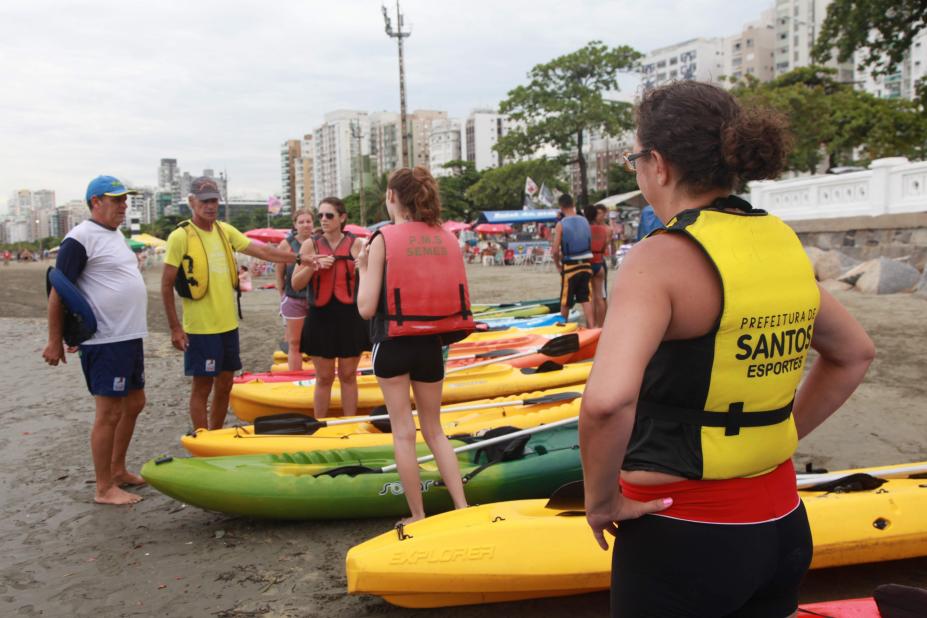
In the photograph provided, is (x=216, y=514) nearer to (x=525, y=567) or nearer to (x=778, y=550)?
(x=525, y=567)

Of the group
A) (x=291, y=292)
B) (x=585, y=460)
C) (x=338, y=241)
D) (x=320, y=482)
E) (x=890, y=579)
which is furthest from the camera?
(x=291, y=292)

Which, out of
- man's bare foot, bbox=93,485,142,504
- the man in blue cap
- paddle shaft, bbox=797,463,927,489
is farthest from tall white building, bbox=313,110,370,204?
paddle shaft, bbox=797,463,927,489

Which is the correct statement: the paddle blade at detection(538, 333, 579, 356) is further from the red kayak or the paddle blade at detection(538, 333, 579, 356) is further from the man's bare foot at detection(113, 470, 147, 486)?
the red kayak

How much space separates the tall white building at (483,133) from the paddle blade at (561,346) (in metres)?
120

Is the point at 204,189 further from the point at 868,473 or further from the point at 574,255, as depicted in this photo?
the point at 574,255

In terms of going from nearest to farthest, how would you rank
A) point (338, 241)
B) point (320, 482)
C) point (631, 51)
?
point (320, 482), point (338, 241), point (631, 51)

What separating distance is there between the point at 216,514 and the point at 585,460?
3.48 m

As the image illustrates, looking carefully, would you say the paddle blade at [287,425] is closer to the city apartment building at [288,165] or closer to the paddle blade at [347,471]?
the paddle blade at [347,471]

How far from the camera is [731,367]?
1.34 metres

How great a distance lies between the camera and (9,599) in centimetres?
328

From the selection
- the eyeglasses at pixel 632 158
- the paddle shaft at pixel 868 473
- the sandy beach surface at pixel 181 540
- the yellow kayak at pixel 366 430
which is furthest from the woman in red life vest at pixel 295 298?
the eyeglasses at pixel 632 158

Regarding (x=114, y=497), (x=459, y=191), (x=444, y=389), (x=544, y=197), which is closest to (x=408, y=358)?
(x=114, y=497)

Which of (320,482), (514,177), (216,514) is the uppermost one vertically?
(514,177)

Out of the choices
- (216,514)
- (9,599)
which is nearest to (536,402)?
(216,514)
